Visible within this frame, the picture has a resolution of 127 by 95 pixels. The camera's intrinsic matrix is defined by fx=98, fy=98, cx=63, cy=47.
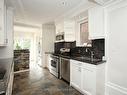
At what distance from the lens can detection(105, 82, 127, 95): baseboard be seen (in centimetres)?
214

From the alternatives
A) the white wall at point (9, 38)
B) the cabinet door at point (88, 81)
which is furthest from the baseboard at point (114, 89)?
the white wall at point (9, 38)

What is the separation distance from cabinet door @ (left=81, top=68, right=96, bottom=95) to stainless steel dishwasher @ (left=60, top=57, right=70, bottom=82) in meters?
0.86

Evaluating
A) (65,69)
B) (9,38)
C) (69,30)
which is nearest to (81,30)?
(69,30)

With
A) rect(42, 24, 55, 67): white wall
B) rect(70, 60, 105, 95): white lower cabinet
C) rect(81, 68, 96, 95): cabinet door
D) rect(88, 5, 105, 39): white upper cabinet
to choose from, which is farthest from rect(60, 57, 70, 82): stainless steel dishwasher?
rect(42, 24, 55, 67): white wall

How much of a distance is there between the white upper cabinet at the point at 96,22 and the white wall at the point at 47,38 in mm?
3846

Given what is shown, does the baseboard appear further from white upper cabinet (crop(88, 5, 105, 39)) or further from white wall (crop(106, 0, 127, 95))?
white upper cabinet (crop(88, 5, 105, 39))

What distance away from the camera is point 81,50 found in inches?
148

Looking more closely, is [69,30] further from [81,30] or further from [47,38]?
[47,38]

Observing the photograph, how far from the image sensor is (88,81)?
2.51 meters

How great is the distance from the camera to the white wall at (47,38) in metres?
6.16

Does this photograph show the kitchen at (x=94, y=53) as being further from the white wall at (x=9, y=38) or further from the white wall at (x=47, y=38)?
the white wall at (x=47, y=38)

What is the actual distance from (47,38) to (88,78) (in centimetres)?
431

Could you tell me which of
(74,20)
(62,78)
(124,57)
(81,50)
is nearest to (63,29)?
(74,20)

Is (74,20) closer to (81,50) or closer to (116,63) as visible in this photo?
(81,50)
